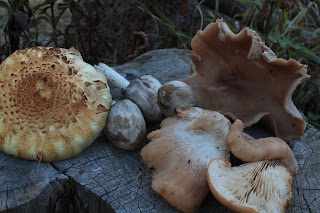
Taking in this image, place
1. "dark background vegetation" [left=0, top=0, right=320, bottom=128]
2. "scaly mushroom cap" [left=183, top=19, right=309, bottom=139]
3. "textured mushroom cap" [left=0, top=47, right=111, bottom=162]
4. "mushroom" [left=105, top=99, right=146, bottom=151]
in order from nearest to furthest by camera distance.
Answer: "textured mushroom cap" [left=0, top=47, right=111, bottom=162]
"mushroom" [left=105, top=99, right=146, bottom=151]
"scaly mushroom cap" [left=183, top=19, right=309, bottom=139]
"dark background vegetation" [left=0, top=0, right=320, bottom=128]

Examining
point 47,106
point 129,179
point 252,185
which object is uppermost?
point 47,106

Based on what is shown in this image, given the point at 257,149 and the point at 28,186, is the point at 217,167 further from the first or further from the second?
the point at 28,186

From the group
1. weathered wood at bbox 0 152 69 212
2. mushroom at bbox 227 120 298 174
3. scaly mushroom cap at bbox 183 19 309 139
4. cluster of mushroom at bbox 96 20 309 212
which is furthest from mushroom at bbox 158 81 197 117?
weathered wood at bbox 0 152 69 212

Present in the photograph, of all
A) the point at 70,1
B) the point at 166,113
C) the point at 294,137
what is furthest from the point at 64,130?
the point at 294,137

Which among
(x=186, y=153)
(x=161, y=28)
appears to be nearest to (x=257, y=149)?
(x=186, y=153)

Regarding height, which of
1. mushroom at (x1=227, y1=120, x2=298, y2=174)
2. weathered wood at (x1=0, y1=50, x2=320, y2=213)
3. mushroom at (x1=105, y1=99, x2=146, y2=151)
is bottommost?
weathered wood at (x1=0, y1=50, x2=320, y2=213)

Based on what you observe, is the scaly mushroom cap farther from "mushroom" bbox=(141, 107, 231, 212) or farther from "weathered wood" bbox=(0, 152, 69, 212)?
"weathered wood" bbox=(0, 152, 69, 212)

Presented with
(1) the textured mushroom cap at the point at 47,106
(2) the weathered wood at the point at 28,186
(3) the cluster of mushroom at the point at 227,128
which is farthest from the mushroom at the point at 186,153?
(2) the weathered wood at the point at 28,186
